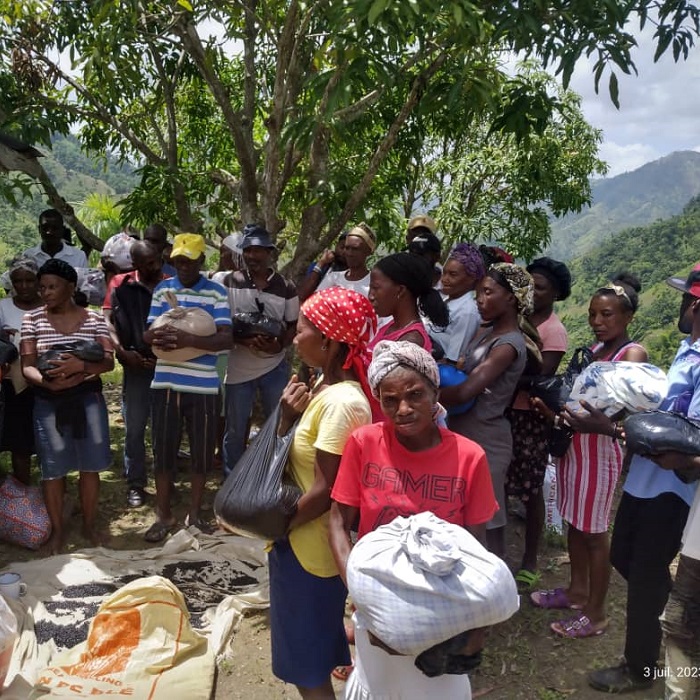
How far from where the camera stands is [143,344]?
437 cm

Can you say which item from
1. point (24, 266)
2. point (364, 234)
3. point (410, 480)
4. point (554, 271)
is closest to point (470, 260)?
point (554, 271)

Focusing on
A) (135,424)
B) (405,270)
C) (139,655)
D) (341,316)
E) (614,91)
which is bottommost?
(139,655)

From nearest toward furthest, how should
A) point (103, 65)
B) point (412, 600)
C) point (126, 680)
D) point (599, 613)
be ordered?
point (412, 600)
point (126, 680)
point (599, 613)
point (103, 65)

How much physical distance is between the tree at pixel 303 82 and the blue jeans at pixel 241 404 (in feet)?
4.61

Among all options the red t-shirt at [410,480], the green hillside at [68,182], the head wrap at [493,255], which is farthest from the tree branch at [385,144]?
the green hillside at [68,182]

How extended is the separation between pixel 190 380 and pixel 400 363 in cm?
237

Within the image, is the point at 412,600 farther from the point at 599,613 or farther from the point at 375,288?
the point at 599,613

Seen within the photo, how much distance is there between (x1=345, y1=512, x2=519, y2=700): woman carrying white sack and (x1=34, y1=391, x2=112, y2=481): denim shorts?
271 cm

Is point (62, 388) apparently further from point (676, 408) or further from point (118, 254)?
point (676, 408)

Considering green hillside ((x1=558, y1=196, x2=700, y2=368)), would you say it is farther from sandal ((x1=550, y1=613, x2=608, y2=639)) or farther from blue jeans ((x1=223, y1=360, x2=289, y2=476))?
sandal ((x1=550, y1=613, x2=608, y2=639))

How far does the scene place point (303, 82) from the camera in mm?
5254

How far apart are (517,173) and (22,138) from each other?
242 inches

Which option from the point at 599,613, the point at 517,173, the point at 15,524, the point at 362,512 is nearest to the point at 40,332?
the point at 15,524

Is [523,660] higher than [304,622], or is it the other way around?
[304,622]
